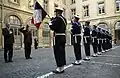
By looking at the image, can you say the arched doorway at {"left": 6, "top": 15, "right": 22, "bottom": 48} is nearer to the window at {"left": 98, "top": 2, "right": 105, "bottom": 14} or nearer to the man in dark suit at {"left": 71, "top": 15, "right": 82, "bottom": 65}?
the man in dark suit at {"left": 71, "top": 15, "right": 82, "bottom": 65}

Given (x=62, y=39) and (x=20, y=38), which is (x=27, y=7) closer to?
(x=20, y=38)

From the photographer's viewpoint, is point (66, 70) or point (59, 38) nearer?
point (59, 38)

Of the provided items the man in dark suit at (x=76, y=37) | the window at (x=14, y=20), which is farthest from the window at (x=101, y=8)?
the man in dark suit at (x=76, y=37)

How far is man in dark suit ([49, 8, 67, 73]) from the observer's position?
6.21 metres

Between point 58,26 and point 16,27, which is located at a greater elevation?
point 16,27

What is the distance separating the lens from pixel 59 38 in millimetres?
6320

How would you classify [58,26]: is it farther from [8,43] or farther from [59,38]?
[8,43]

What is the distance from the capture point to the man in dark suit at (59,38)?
6.21 metres

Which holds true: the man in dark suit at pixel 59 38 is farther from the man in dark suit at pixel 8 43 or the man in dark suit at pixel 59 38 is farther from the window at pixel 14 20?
the window at pixel 14 20

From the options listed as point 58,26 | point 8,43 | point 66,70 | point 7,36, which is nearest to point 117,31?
point 7,36

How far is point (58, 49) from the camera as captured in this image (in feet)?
20.6

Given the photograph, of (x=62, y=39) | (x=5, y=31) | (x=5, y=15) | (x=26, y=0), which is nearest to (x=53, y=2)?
(x=26, y=0)

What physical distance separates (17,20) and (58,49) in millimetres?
18274

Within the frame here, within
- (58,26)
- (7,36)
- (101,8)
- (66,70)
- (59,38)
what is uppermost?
(101,8)
